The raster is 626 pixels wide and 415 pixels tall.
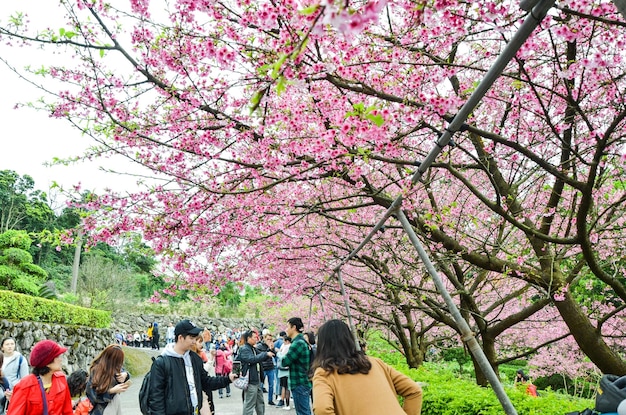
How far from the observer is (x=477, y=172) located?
29.9 ft

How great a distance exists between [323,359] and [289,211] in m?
3.82

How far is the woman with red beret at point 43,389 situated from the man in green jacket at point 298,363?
2.79 m

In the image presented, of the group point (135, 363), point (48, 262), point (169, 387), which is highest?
point (48, 262)

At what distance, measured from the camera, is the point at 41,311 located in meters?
13.4

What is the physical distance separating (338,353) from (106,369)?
2.74 m

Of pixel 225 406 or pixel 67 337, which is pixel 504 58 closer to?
pixel 225 406

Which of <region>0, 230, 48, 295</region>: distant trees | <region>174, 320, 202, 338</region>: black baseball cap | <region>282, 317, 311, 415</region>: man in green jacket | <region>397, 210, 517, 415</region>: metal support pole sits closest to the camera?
<region>397, 210, 517, 415</region>: metal support pole

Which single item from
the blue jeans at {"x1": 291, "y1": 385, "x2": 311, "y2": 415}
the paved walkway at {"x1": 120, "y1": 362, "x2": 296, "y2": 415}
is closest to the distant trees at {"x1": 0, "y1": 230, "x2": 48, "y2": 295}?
the paved walkway at {"x1": 120, "y1": 362, "x2": 296, "y2": 415}

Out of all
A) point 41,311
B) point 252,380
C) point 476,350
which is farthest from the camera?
point 41,311

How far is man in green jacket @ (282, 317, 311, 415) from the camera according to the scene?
20.8 ft

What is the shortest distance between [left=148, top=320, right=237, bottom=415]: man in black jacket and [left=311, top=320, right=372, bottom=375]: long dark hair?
1.40 metres

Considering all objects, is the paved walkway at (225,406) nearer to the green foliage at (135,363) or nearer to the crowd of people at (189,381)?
the crowd of people at (189,381)

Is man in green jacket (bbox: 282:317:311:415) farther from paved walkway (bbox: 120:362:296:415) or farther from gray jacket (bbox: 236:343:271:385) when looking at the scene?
paved walkway (bbox: 120:362:296:415)

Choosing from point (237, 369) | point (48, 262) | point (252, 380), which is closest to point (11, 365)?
point (237, 369)
